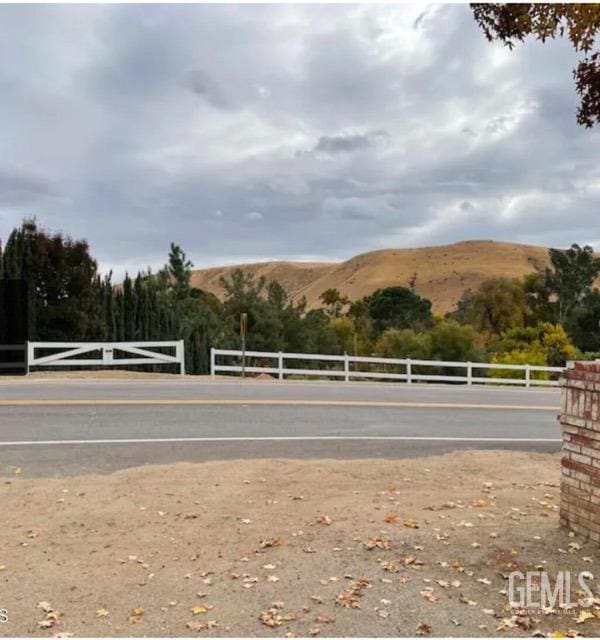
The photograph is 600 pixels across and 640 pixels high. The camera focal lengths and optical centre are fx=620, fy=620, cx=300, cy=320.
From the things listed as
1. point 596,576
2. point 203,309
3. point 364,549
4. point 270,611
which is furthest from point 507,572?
point 203,309

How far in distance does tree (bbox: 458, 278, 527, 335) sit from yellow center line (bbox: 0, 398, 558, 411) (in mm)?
42981

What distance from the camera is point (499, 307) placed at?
183 ft

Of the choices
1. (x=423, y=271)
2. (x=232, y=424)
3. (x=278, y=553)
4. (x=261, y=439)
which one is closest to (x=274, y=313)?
(x=232, y=424)

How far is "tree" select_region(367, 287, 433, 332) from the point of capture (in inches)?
2292

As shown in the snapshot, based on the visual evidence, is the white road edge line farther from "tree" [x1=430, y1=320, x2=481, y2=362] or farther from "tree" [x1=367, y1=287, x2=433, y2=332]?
"tree" [x1=367, y1=287, x2=433, y2=332]

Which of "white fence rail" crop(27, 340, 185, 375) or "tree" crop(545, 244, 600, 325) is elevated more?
"tree" crop(545, 244, 600, 325)

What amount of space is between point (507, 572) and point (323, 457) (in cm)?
388

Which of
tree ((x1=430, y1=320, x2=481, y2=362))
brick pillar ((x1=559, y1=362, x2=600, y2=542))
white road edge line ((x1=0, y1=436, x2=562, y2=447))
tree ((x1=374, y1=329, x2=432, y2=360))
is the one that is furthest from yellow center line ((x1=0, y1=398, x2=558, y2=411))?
tree ((x1=374, y1=329, x2=432, y2=360))

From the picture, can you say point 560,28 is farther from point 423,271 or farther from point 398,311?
point 423,271

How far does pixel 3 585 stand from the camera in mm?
4094

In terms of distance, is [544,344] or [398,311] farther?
[398,311]

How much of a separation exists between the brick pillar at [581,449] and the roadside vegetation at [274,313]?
65.6 feet

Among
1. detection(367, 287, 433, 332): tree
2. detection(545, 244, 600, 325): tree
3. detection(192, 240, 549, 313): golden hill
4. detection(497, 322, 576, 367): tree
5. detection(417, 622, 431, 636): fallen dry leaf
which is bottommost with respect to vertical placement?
detection(417, 622, 431, 636): fallen dry leaf

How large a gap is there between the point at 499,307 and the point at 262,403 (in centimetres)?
4709
